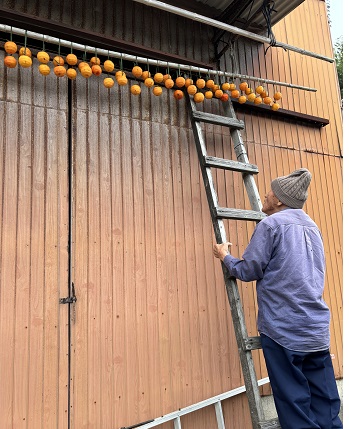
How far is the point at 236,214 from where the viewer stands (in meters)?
3.60

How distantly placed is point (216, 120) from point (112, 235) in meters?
1.60

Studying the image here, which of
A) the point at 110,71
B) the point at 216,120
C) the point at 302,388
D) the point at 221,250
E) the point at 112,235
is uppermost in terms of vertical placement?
the point at 110,71

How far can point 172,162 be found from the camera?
13.6ft

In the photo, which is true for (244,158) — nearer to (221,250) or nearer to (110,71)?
(221,250)

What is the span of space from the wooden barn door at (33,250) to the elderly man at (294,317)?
1560 mm

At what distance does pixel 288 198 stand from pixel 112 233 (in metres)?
1.61

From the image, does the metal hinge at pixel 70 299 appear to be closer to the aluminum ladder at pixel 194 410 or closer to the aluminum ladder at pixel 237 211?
the aluminum ladder at pixel 194 410

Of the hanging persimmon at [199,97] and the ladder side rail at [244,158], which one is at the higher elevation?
the hanging persimmon at [199,97]

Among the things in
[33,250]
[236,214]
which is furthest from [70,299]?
[236,214]

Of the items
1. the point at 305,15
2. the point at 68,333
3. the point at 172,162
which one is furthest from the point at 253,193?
the point at 305,15

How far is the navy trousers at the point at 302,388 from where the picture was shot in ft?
8.20

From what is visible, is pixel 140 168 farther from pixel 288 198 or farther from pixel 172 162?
pixel 288 198

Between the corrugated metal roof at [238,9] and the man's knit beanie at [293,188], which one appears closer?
the man's knit beanie at [293,188]

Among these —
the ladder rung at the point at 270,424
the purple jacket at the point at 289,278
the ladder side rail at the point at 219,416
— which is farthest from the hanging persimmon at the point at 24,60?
the ladder side rail at the point at 219,416
